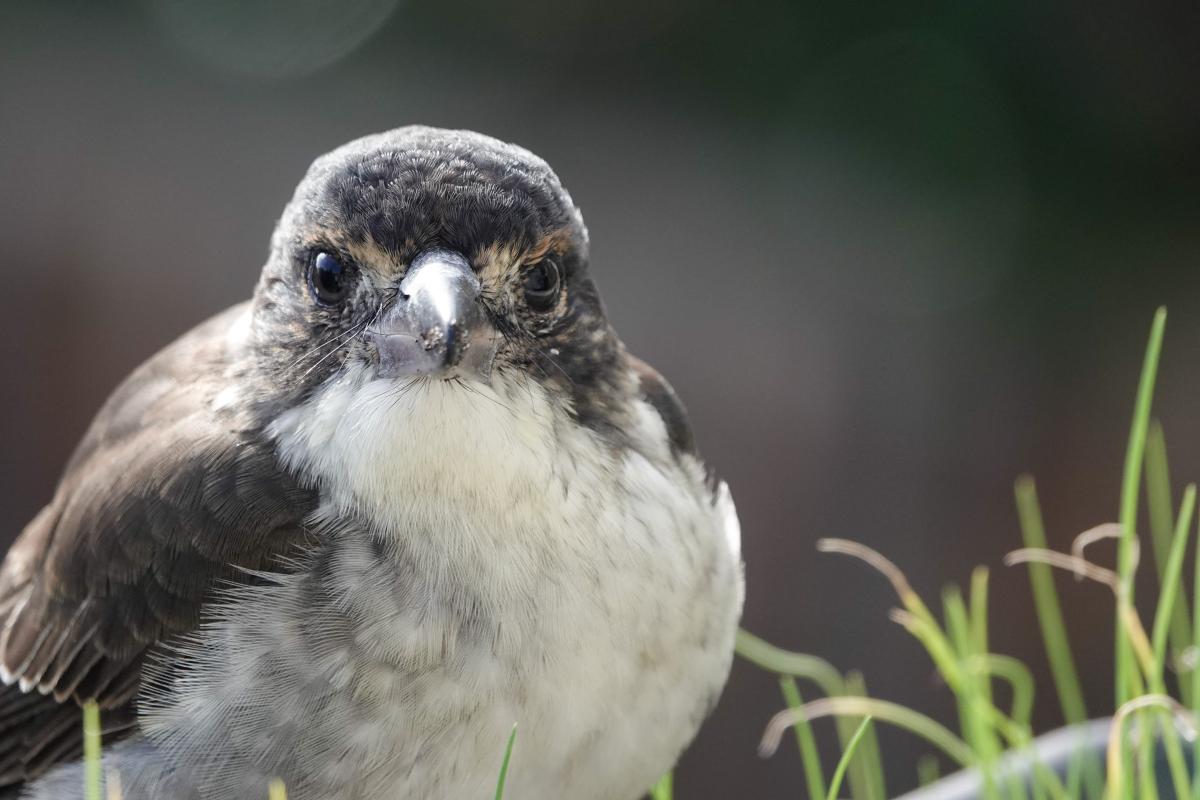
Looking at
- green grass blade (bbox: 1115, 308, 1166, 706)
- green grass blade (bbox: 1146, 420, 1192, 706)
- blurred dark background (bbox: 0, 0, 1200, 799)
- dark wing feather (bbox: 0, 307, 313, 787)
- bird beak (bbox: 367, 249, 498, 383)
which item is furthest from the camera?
→ blurred dark background (bbox: 0, 0, 1200, 799)

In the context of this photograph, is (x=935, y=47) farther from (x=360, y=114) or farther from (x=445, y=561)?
(x=445, y=561)

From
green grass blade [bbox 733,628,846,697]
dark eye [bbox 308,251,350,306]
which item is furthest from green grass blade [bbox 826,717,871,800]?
dark eye [bbox 308,251,350,306]

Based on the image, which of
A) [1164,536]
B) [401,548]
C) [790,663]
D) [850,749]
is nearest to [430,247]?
[401,548]

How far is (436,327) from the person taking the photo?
1806 mm

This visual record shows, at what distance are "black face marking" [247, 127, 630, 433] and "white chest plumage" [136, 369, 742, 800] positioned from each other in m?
0.08

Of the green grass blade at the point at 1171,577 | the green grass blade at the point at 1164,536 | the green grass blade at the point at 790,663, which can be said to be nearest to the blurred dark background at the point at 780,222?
the green grass blade at the point at 1164,536

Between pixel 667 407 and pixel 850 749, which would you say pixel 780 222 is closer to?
pixel 667 407

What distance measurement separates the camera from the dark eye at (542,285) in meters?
2.08

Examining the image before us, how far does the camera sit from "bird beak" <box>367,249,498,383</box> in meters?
1.81

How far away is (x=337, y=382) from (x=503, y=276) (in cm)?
27

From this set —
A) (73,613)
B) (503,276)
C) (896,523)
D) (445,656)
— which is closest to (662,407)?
(503,276)

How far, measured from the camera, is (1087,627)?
4934 mm

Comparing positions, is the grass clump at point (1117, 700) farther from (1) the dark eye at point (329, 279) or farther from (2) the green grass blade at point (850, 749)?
(1) the dark eye at point (329, 279)

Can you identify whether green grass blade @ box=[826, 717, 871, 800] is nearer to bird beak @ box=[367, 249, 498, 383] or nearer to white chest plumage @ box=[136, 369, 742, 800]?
white chest plumage @ box=[136, 369, 742, 800]
